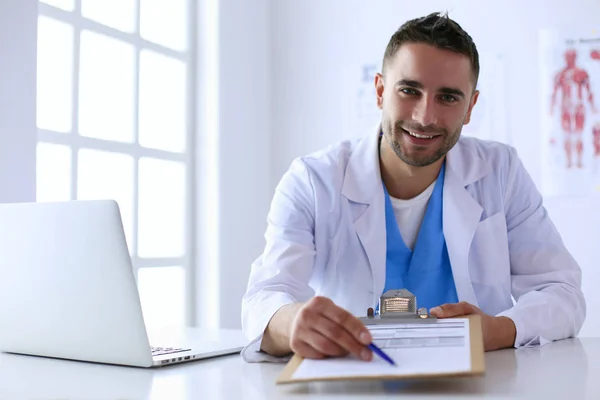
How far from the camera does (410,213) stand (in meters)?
1.70

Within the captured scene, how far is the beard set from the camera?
162 cm

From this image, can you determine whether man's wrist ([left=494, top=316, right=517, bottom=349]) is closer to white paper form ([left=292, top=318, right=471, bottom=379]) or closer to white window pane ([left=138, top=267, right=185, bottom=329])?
white paper form ([left=292, top=318, right=471, bottom=379])

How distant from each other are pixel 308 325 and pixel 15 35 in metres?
1.41

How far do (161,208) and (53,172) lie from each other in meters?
0.58

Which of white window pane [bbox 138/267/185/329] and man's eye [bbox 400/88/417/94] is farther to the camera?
white window pane [bbox 138/267/185/329]

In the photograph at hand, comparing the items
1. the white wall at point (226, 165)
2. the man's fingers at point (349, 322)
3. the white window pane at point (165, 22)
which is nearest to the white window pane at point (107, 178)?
the white wall at point (226, 165)

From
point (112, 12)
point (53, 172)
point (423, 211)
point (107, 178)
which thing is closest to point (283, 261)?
point (423, 211)

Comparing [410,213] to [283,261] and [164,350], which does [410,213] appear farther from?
[164,350]

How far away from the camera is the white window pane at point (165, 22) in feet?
9.35

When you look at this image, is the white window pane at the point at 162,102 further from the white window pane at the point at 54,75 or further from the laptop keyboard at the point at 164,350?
the laptop keyboard at the point at 164,350

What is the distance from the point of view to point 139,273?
2779 mm

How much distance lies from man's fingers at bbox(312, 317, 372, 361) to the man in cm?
50

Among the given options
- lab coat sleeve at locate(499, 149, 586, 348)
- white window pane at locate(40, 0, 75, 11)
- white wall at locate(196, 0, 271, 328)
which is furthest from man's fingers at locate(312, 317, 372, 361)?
white wall at locate(196, 0, 271, 328)

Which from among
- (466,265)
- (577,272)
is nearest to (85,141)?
(466,265)
